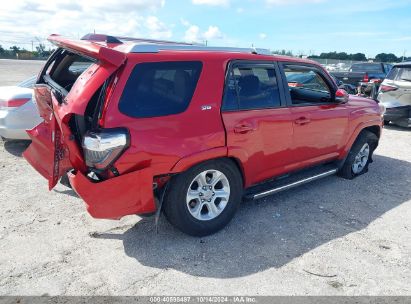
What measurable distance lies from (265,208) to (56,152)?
2.45 metres

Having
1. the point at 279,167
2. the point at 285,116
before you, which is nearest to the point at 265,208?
the point at 279,167

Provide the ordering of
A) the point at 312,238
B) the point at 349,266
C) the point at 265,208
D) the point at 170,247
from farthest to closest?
the point at 265,208
the point at 312,238
the point at 170,247
the point at 349,266

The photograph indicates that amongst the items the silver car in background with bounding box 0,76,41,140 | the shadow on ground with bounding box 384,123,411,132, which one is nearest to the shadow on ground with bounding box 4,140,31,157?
the silver car in background with bounding box 0,76,41,140

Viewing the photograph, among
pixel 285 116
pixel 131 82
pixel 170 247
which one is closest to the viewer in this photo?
pixel 131 82

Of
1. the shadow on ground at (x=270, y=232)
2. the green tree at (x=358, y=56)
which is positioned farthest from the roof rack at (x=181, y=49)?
the green tree at (x=358, y=56)

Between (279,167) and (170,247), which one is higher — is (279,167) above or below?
above

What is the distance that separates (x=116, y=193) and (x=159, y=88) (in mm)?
990

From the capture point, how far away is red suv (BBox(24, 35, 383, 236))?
3.01 m

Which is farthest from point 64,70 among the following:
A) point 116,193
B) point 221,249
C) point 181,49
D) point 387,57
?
point 387,57

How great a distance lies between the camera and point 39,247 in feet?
11.2

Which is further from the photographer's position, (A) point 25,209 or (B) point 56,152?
(A) point 25,209

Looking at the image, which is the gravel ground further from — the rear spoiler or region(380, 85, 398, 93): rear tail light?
region(380, 85, 398, 93): rear tail light

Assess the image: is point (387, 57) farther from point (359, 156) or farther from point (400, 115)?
point (359, 156)

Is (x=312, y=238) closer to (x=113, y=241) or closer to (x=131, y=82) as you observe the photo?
(x=113, y=241)
